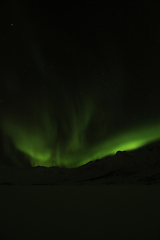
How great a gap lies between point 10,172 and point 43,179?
1160 centimetres

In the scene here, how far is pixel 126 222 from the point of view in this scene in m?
3.59

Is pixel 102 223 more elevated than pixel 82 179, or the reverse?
pixel 82 179

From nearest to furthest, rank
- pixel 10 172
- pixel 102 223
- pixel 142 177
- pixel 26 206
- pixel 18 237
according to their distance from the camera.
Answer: pixel 18 237, pixel 102 223, pixel 26 206, pixel 142 177, pixel 10 172

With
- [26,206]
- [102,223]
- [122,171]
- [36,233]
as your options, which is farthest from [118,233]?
[122,171]

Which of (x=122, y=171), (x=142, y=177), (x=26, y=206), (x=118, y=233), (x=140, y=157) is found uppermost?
(x=140, y=157)

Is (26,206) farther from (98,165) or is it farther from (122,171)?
(98,165)

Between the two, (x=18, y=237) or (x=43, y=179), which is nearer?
(x=18, y=237)

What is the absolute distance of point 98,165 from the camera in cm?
5434

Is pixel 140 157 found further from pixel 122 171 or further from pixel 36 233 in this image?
pixel 36 233

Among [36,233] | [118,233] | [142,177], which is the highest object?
[142,177]

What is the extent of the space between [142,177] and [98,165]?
15135mm

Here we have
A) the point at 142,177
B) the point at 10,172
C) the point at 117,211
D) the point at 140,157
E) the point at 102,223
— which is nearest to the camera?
the point at 102,223

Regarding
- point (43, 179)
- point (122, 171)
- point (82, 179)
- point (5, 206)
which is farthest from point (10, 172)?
point (5, 206)

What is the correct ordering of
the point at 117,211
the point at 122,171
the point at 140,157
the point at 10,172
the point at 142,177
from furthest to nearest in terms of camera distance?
the point at 10,172, the point at 140,157, the point at 122,171, the point at 142,177, the point at 117,211
